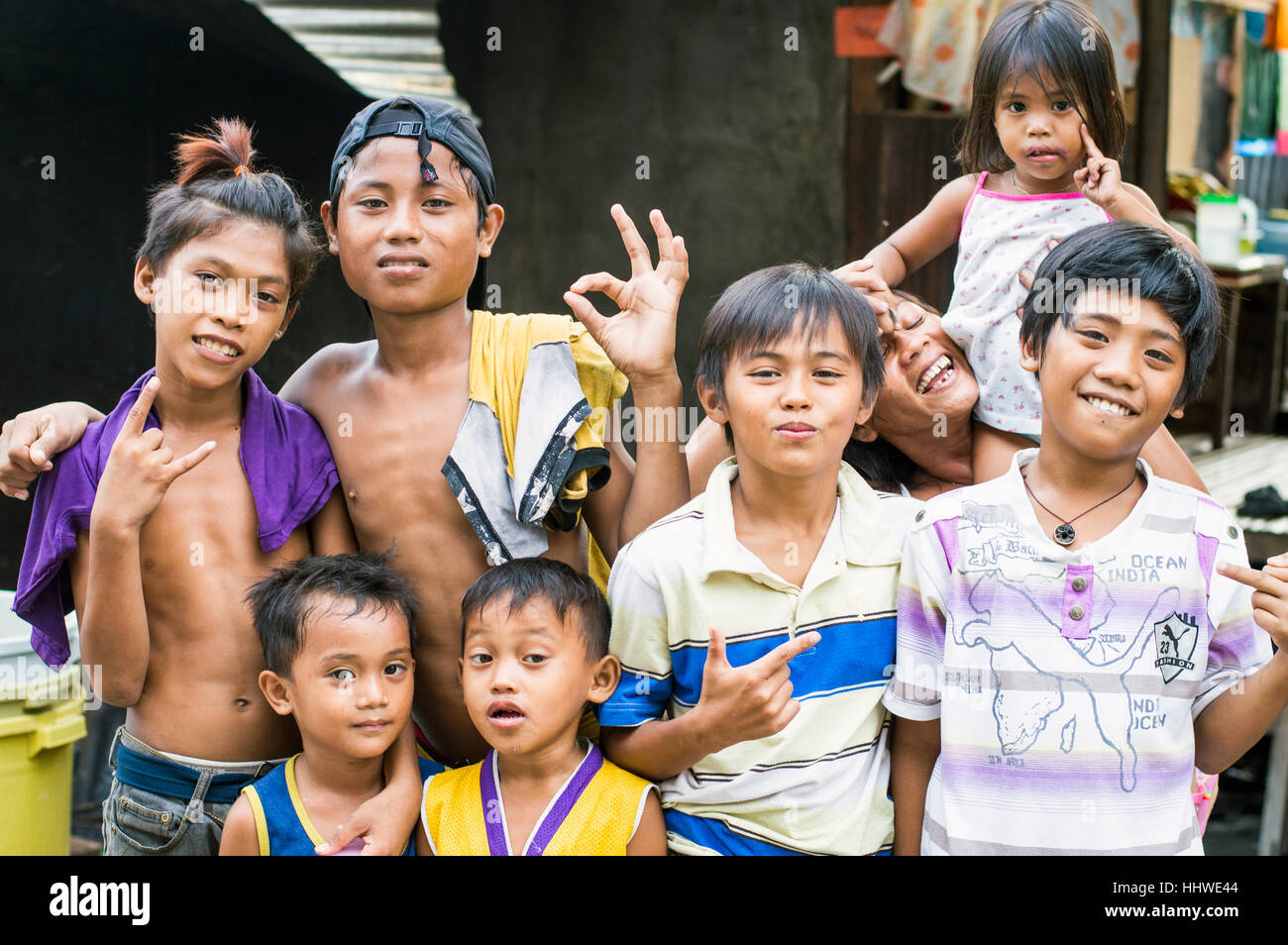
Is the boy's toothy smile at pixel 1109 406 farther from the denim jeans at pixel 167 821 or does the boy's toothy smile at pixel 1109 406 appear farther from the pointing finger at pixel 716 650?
the denim jeans at pixel 167 821

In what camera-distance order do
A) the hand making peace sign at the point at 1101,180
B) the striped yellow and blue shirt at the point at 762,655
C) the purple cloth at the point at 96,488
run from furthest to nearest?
the hand making peace sign at the point at 1101,180 < the purple cloth at the point at 96,488 < the striped yellow and blue shirt at the point at 762,655

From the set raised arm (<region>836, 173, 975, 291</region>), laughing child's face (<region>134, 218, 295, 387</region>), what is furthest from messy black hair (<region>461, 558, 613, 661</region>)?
raised arm (<region>836, 173, 975, 291</region>)

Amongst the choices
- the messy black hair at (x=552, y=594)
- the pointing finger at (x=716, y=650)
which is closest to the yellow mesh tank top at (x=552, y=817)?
the messy black hair at (x=552, y=594)

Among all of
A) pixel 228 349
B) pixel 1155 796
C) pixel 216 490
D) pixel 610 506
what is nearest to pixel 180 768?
pixel 216 490

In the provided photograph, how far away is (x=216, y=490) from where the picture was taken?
253 centimetres

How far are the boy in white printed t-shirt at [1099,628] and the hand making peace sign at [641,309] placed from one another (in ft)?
2.24

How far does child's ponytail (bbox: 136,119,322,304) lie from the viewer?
8.14ft

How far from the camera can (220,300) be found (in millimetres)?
2406

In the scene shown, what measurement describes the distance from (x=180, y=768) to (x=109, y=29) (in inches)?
139

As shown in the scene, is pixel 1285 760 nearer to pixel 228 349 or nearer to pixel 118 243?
pixel 228 349

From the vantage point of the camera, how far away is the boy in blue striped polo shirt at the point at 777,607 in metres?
2.20

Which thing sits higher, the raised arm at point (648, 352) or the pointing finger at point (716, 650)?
the raised arm at point (648, 352)

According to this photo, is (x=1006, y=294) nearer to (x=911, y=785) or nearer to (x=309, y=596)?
(x=911, y=785)

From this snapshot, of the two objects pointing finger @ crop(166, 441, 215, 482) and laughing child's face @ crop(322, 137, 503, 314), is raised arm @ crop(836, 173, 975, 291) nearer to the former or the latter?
laughing child's face @ crop(322, 137, 503, 314)
